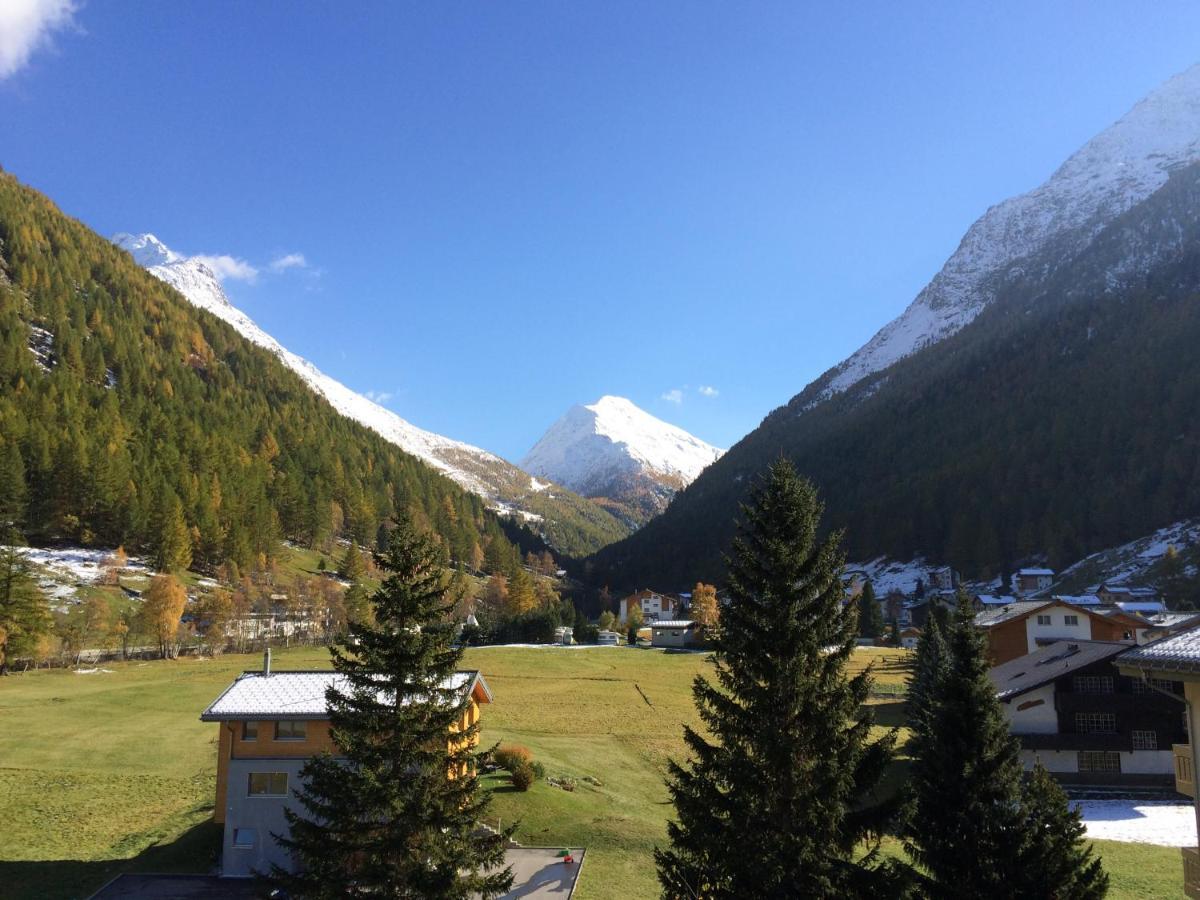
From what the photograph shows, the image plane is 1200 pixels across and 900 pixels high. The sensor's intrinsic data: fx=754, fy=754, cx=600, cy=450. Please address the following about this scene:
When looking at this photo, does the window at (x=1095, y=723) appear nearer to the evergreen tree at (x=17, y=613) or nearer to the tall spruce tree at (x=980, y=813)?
the tall spruce tree at (x=980, y=813)

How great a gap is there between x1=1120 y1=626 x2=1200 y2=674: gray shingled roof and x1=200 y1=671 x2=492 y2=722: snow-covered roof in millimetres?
20523

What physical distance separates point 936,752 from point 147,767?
123 feet

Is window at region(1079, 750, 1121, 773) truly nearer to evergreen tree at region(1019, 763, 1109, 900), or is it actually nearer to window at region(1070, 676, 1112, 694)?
window at region(1070, 676, 1112, 694)

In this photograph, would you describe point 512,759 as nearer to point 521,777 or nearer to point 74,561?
point 521,777

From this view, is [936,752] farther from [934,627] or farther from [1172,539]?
[1172,539]

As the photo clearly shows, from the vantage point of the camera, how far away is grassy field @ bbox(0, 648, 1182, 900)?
27.0 meters

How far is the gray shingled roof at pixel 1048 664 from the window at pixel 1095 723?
2.95 meters

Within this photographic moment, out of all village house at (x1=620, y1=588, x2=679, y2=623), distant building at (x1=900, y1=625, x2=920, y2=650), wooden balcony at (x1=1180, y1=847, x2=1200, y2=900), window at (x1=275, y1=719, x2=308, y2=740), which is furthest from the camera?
village house at (x1=620, y1=588, x2=679, y2=623)

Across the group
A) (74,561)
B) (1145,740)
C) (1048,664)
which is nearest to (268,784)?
(1145,740)

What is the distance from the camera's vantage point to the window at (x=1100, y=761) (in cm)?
4484

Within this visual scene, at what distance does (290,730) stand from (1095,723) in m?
45.3

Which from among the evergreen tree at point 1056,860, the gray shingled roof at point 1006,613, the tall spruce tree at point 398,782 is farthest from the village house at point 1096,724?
the tall spruce tree at point 398,782

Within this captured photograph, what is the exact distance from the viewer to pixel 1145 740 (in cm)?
4466

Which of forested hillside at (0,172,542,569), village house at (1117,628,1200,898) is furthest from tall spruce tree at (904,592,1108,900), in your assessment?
forested hillside at (0,172,542,569)
